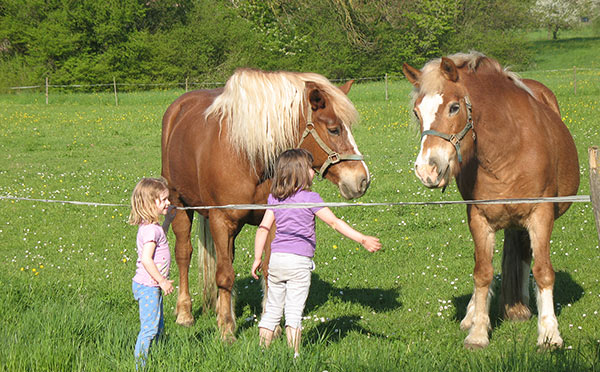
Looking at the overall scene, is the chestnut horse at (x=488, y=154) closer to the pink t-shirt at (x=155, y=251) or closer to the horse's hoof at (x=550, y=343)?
the horse's hoof at (x=550, y=343)

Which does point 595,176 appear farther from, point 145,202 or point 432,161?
point 145,202

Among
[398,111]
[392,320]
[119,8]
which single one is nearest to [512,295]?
[392,320]

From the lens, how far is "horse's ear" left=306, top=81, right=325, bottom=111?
5383 mm

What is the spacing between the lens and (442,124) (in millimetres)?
5008

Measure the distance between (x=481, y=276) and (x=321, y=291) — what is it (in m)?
2.11

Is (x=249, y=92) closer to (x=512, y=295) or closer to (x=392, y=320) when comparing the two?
(x=392, y=320)

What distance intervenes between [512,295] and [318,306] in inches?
75.9

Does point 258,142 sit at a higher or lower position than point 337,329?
higher

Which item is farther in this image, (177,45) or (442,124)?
(177,45)

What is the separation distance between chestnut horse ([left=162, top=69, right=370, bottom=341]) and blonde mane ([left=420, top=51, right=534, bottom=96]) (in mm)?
690

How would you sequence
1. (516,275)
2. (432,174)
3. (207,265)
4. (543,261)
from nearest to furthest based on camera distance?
(432,174)
(543,261)
(516,275)
(207,265)

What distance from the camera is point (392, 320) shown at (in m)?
6.05

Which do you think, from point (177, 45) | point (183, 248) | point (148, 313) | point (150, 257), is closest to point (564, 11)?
point (177, 45)

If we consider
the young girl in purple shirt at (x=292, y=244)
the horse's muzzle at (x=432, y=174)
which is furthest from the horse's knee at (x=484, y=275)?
the young girl in purple shirt at (x=292, y=244)
